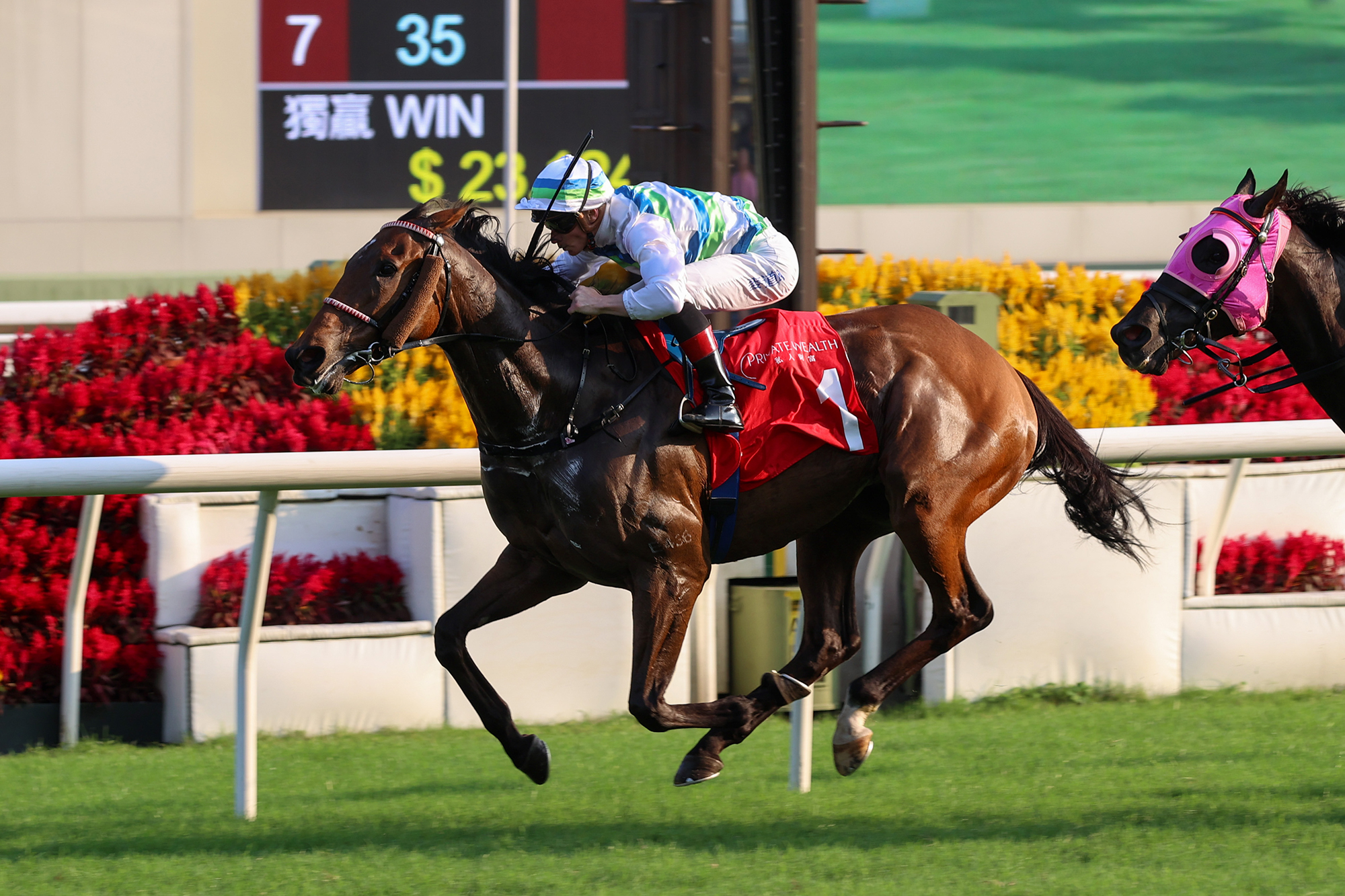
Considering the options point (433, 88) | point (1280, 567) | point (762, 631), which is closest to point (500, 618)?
point (762, 631)

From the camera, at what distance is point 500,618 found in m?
4.05

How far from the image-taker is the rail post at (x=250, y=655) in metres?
4.04

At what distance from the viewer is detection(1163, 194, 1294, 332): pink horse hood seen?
3943 mm

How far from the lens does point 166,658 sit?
4.93 m

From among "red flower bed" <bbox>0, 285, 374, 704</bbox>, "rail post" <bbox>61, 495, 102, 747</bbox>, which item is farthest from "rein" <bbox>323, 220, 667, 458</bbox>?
"red flower bed" <bbox>0, 285, 374, 704</bbox>

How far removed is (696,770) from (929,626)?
2.53 ft

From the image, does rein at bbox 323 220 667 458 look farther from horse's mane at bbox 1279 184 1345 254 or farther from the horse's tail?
horse's mane at bbox 1279 184 1345 254

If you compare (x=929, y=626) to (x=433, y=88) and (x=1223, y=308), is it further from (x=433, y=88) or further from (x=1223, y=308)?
(x=433, y=88)

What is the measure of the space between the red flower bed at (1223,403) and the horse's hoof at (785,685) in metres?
2.85

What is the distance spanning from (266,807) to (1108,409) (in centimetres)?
370

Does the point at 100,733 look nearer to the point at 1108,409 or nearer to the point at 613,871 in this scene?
the point at 613,871

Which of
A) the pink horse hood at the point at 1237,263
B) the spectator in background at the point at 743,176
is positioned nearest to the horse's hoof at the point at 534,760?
the pink horse hood at the point at 1237,263

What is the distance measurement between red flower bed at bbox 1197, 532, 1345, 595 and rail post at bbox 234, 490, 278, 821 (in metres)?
3.44

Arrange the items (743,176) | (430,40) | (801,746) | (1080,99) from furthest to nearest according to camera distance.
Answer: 1. (1080,99)
2. (430,40)
3. (743,176)
4. (801,746)
